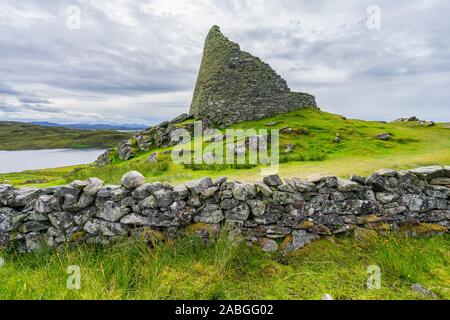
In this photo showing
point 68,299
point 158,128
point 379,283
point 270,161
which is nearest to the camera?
point 68,299

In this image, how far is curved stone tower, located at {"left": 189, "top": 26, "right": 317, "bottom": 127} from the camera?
80.9ft

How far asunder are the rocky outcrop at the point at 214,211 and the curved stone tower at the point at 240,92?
18.8 meters

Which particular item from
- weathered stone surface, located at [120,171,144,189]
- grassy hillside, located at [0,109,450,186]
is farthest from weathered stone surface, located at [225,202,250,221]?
grassy hillside, located at [0,109,450,186]

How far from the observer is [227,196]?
5570 millimetres

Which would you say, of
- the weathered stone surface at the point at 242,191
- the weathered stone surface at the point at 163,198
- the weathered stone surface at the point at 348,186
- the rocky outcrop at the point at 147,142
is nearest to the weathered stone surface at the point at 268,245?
the weathered stone surface at the point at 242,191

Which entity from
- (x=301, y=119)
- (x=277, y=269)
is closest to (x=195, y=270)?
(x=277, y=269)

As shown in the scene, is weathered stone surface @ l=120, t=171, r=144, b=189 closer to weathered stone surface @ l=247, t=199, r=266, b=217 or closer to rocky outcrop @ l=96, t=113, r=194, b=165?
weathered stone surface @ l=247, t=199, r=266, b=217

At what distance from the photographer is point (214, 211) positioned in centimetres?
558

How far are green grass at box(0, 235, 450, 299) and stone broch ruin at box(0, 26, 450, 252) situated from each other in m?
0.27
